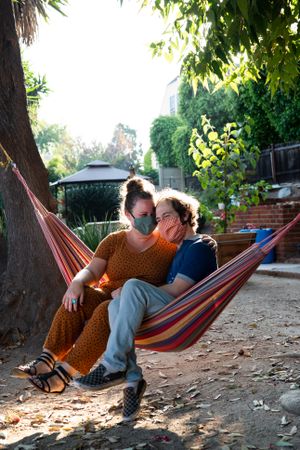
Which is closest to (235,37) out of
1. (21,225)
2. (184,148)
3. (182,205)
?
(182,205)

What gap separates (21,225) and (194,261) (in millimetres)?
1858

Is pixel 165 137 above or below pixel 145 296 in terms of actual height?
above

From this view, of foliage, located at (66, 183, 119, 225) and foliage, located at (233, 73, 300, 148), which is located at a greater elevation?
foliage, located at (233, 73, 300, 148)

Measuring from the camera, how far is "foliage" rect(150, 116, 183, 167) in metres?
19.3

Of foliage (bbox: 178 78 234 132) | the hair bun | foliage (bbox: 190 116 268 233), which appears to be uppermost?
foliage (bbox: 178 78 234 132)

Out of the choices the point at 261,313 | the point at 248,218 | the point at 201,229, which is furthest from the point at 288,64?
the point at 201,229

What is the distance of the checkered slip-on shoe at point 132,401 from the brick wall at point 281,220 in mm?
5404

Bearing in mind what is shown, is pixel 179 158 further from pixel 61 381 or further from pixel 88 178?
pixel 61 381

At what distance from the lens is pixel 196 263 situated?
2461mm

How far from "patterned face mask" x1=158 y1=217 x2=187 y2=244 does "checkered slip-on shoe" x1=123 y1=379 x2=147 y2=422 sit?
58 cm

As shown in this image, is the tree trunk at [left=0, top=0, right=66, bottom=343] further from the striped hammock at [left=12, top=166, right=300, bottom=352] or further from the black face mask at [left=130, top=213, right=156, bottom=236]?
the striped hammock at [left=12, top=166, right=300, bottom=352]

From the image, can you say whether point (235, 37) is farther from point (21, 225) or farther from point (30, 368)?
point (21, 225)

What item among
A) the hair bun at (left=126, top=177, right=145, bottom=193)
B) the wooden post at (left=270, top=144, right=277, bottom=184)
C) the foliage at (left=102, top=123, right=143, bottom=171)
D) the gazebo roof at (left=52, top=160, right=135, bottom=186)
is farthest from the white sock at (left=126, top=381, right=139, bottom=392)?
the foliage at (left=102, top=123, right=143, bottom=171)

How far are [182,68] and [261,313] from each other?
2.18m
